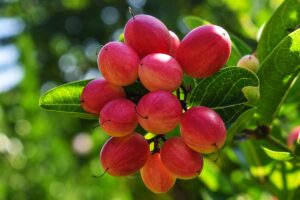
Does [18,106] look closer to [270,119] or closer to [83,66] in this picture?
[83,66]

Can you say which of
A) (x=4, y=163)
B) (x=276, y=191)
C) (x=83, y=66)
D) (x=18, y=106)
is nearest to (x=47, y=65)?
(x=83, y=66)

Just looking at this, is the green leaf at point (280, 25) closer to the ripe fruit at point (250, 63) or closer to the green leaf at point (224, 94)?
the ripe fruit at point (250, 63)

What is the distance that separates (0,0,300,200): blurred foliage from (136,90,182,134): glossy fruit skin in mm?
583

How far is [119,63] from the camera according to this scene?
94 cm

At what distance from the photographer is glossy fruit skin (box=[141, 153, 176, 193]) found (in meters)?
1.00

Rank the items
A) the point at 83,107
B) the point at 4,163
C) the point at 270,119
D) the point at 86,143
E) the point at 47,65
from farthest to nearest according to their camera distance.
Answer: the point at 47,65 < the point at 86,143 < the point at 4,163 < the point at 270,119 < the point at 83,107

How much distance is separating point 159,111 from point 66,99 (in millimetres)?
282

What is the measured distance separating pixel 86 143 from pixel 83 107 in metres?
2.73

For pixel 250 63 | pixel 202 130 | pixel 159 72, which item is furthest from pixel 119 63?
pixel 250 63

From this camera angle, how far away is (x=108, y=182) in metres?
2.94

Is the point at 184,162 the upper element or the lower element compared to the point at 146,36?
lower

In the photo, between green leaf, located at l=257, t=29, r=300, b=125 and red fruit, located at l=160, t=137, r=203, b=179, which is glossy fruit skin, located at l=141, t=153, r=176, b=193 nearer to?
red fruit, located at l=160, t=137, r=203, b=179

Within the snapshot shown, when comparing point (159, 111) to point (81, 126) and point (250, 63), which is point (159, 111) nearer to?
point (250, 63)

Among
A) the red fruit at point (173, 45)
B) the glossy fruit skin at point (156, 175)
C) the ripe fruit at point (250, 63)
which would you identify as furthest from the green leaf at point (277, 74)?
the glossy fruit skin at point (156, 175)
